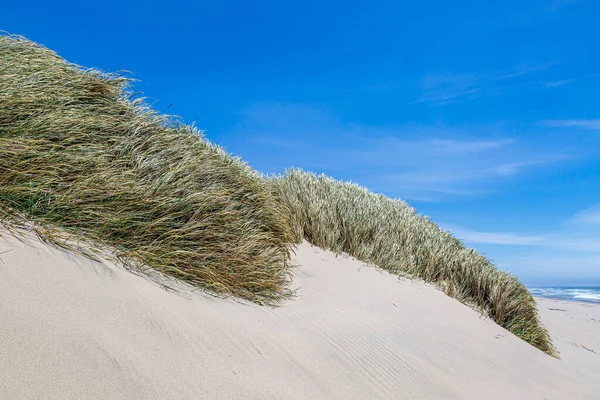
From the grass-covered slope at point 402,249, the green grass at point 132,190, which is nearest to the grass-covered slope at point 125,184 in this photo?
the green grass at point 132,190

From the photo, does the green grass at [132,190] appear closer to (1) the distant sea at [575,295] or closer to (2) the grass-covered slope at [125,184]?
(2) the grass-covered slope at [125,184]

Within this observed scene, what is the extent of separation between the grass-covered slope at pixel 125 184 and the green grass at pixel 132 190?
1cm

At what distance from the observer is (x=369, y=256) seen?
20.3ft

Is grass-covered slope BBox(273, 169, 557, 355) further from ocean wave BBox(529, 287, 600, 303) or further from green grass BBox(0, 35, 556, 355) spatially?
ocean wave BBox(529, 287, 600, 303)

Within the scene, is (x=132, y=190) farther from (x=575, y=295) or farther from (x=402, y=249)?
(x=575, y=295)

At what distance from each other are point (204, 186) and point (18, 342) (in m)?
2.54

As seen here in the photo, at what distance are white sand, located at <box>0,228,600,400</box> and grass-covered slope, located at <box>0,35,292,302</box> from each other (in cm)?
33

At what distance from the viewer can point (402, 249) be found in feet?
22.0

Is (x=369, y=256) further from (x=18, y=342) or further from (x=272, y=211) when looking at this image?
(x=18, y=342)

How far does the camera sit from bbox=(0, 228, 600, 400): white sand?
2111mm

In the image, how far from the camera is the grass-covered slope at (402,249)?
6.22m

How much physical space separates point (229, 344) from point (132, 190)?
63.0 inches

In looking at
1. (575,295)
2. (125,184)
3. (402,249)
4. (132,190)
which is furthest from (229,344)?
(575,295)

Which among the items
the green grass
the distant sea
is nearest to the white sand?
the green grass
